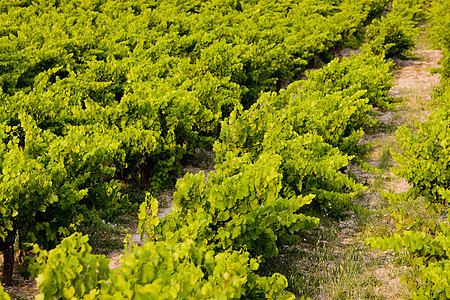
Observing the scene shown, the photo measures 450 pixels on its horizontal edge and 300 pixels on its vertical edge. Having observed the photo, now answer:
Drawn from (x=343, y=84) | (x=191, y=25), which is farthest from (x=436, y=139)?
(x=191, y=25)

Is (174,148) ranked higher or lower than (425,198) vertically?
higher

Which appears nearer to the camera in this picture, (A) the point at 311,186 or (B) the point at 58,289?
(B) the point at 58,289

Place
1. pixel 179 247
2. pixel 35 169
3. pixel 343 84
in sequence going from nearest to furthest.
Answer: pixel 179 247
pixel 35 169
pixel 343 84

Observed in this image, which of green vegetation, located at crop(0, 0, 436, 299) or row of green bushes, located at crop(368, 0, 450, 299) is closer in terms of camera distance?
green vegetation, located at crop(0, 0, 436, 299)

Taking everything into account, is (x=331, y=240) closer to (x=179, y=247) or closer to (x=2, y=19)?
(x=179, y=247)

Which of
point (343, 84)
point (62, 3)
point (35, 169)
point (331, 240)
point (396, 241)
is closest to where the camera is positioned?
point (396, 241)

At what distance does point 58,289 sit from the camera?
9.75ft

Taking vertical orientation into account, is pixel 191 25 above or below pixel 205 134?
above

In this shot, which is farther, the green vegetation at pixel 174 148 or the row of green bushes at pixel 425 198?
the row of green bushes at pixel 425 198

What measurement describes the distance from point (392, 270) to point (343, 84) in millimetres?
5077

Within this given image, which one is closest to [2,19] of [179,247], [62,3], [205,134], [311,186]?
[62,3]

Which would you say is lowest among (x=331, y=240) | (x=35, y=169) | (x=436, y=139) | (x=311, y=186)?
(x=331, y=240)

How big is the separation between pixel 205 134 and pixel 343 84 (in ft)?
10.2

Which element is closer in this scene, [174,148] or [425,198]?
[425,198]
